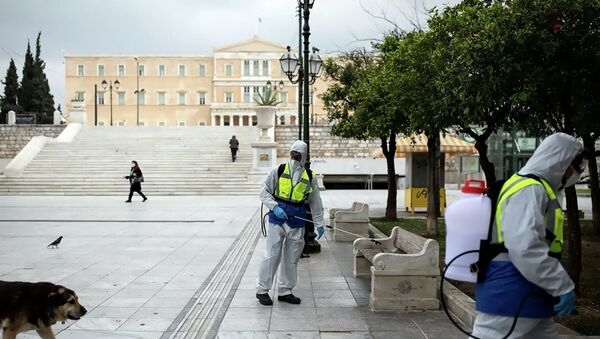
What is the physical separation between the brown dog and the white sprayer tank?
284cm

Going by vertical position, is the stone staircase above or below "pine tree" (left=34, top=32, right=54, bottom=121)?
below

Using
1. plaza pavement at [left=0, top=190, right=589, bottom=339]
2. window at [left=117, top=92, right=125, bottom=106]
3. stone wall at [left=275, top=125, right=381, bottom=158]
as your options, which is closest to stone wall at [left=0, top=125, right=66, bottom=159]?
stone wall at [left=275, top=125, right=381, bottom=158]

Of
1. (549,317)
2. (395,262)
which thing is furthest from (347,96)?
(549,317)

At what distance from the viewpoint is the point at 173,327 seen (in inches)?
209

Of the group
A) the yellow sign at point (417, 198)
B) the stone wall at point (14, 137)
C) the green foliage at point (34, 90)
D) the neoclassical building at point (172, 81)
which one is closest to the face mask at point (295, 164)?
the yellow sign at point (417, 198)

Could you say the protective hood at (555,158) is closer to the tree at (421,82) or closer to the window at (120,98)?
the tree at (421,82)

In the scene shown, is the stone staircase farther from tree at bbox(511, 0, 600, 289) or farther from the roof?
the roof

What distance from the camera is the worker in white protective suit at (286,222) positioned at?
613 cm

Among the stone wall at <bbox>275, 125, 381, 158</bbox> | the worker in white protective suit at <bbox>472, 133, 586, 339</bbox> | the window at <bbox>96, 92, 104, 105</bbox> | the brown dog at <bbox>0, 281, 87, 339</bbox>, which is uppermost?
the window at <bbox>96, 92, 104, 105</bbox>

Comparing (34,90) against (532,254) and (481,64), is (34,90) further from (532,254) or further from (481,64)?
(532,254)

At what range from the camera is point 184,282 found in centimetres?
739

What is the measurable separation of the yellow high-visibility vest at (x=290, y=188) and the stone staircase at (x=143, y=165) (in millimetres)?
20813

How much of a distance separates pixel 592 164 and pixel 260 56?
77.6m

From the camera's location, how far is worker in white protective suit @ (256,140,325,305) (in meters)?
6.13
